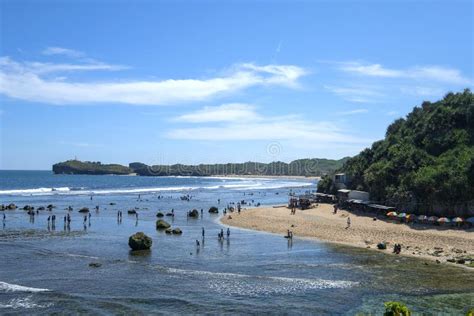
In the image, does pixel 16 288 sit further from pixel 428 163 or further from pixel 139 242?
pixel 428 163

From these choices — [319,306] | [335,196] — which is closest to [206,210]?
[335,196]

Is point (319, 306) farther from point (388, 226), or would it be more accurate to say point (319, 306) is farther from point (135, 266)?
point (388, 226)

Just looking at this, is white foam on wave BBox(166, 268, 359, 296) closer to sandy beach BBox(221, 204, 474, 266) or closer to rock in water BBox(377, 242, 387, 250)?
sandy beach BBox(221, 204, 474, 266)

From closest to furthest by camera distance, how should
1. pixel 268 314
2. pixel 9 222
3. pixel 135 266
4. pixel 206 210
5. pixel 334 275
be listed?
pixel 268 314
pixel 334 275
pixel 135 266
pixel 9 222
pixel 206 210

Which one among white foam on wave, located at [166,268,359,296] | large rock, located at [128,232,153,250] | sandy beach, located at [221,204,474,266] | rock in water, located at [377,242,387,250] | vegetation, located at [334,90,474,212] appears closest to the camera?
white foam on wave, located at [166,268,359,296]

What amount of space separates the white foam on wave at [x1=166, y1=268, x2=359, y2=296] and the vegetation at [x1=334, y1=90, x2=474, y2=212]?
2858 centimetres

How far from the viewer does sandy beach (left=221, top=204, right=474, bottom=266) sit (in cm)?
4300

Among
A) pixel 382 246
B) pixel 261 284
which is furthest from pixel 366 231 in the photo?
pixel 261 284

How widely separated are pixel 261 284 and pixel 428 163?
4017 cm

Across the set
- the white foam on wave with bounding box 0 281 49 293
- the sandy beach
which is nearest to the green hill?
the sandy beach

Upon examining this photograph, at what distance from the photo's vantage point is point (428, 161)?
64.4 m

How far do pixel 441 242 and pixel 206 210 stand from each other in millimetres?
45676

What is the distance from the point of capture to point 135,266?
1492 inches

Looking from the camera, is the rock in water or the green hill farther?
the green hill
